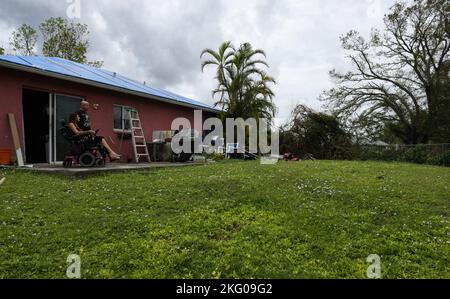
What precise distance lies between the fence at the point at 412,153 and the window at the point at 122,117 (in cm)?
1176

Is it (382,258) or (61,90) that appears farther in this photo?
(61,90)

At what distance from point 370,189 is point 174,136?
7.06 metres

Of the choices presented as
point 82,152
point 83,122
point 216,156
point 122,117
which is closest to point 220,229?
point 82,152

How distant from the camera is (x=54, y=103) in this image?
9953 millimetres

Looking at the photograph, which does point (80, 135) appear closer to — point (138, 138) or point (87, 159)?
point (87, 159)

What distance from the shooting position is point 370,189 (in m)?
6.26

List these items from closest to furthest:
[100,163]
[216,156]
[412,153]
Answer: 1. [100,163]
2. [216,156]
3. [412,153]

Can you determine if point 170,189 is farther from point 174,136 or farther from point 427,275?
point 174,136

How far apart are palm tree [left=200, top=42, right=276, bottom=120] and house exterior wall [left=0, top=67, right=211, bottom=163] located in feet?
9.67

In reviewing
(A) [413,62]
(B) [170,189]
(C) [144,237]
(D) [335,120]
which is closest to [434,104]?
(A) [413,62]

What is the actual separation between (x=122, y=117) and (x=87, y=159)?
15.4 feet

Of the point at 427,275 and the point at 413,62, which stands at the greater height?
the point at 413,62

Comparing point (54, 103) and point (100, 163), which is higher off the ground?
point (54, 103)
